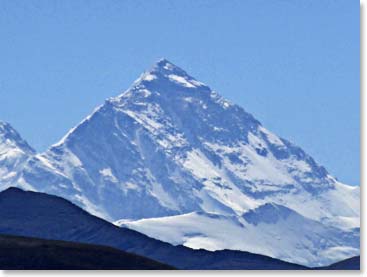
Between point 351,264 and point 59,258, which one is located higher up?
point 59,258

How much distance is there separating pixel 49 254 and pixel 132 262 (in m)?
9.54

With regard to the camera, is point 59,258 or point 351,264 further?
point 59,258

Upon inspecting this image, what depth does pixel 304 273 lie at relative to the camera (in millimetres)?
69562

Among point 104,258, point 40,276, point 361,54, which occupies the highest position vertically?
point 361,54

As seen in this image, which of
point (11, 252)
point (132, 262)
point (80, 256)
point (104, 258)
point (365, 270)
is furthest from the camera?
point (80, 256)

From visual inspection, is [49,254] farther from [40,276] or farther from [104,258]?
[40,276]

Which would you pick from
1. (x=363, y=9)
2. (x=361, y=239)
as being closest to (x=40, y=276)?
(x=361, y=239)

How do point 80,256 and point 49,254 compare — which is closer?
point 49,254

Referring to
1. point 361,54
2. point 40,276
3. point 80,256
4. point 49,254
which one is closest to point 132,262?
point 49,254

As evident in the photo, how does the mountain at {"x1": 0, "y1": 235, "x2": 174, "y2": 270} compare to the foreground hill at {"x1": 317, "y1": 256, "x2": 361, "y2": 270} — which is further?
the mountain at {"x1": 0, "y1": 235, "x2": 174, "y2": 270}

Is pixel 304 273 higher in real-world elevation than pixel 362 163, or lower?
lower

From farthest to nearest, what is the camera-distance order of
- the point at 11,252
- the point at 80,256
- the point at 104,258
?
the point at 80,256, the point at 11,252, the point at 104,258

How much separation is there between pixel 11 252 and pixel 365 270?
58268 mm

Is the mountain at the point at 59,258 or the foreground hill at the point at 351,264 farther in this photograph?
the mountain at the point at 59,258
